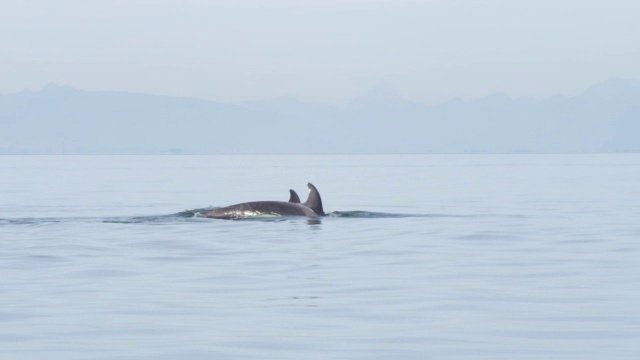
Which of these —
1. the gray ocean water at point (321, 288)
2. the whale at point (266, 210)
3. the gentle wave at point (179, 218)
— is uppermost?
the whale at point (266, 210)

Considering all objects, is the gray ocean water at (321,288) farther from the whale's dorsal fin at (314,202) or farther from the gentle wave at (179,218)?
the whale's dorsal fin at (314,202)

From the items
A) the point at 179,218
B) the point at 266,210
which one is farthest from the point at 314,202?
the point at 179,218

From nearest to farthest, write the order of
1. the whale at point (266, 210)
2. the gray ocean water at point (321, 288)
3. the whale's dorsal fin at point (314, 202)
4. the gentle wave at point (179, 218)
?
the gray ocean water at point (321, 288) → the gentle wave at point (179, 218) → the whale at point (266, 210) → the whale's dorsal fin at point (314, 202)

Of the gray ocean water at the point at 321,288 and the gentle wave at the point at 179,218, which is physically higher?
the gentle wave at the point at 179,218

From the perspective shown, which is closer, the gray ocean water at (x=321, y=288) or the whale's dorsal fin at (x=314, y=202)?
the gray ocean water at (x=321, y=288)

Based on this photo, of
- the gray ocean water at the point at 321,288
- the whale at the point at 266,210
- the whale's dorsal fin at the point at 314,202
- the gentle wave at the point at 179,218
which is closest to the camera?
the gray ocean water at the point at 321,288

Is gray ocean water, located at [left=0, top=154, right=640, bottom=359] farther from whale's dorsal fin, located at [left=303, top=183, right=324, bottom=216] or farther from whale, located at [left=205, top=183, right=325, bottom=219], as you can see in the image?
whale's dorsal fin, located at [left=303, top=183, right=324, bottom=216]

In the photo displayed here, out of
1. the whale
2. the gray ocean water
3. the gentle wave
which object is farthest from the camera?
the whale

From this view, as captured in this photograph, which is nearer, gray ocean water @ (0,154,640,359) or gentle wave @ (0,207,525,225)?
gray ocean water @ (0,154,640,359)

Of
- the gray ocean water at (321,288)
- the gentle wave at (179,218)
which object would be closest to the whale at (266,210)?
the gentle wave at (179,218)

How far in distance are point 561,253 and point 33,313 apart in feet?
31.0

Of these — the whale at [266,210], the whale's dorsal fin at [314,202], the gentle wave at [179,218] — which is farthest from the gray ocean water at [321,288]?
the whale's dorsal fin at [314,202]

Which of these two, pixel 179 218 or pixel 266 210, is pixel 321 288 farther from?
pixel 179 218

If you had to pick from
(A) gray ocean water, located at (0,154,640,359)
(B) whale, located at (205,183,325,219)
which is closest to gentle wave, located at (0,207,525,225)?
(A) gray ocean water, located at (0,154,640,359)
